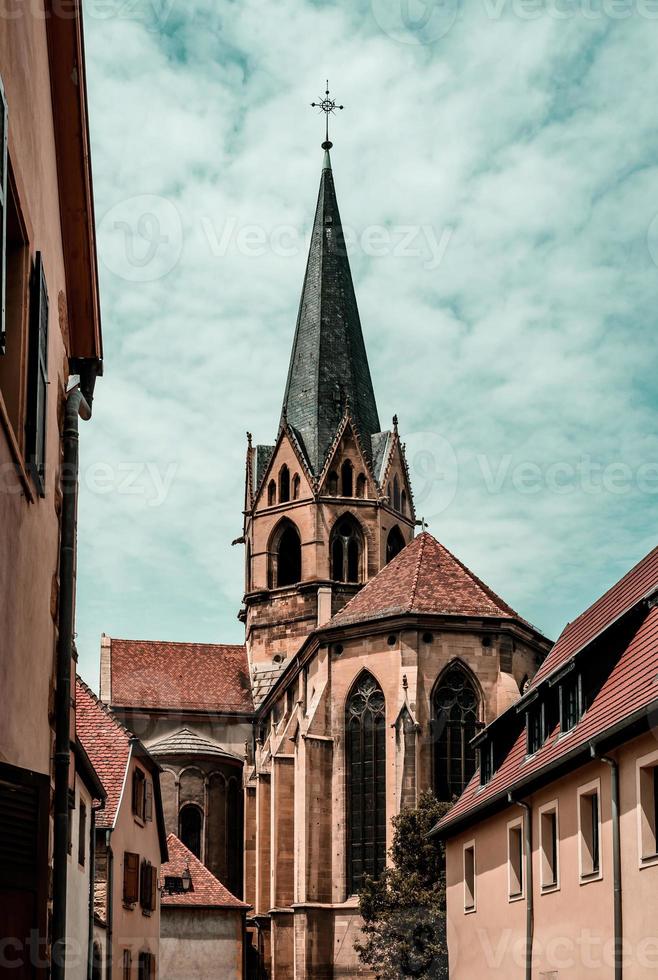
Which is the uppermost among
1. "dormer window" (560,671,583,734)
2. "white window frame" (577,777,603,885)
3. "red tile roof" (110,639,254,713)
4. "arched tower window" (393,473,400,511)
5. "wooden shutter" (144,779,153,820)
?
"arched tower window" (393,473,400,511)

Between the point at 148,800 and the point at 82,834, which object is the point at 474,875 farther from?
the point at 148,800

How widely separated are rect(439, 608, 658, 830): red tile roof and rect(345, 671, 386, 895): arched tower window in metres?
20.6

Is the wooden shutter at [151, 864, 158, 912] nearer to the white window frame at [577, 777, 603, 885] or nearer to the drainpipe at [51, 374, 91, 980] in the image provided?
the white window frame at [577, 777, 603, 885]

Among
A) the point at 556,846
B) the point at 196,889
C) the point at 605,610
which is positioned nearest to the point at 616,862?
the point at 556,846

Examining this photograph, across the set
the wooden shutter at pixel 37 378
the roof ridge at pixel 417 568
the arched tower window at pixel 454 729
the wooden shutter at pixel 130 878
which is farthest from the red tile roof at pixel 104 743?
the roof ridge at pixel 417 568

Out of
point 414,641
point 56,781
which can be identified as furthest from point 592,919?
point 414,641

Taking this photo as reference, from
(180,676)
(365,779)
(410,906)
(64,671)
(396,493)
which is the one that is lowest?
(410,906)

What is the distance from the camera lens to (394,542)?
5728 centimetres

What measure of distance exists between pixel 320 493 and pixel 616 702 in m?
39.9

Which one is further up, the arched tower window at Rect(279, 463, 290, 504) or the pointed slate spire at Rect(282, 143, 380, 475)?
the pointed slate spire at Rect(282, 143, 380, 475)

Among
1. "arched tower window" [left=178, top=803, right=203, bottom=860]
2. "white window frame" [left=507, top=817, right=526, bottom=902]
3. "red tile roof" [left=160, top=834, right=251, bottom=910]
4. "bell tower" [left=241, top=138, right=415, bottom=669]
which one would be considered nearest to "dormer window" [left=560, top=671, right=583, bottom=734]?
"white window frame" [left=507, top=817, right=526, bottom=902]

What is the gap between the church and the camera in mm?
40719

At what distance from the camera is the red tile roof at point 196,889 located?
35.8 m

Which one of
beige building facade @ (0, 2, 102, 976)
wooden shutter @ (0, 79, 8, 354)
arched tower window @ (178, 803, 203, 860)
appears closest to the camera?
wooden shutter @ (0, 79, 8, 354)
